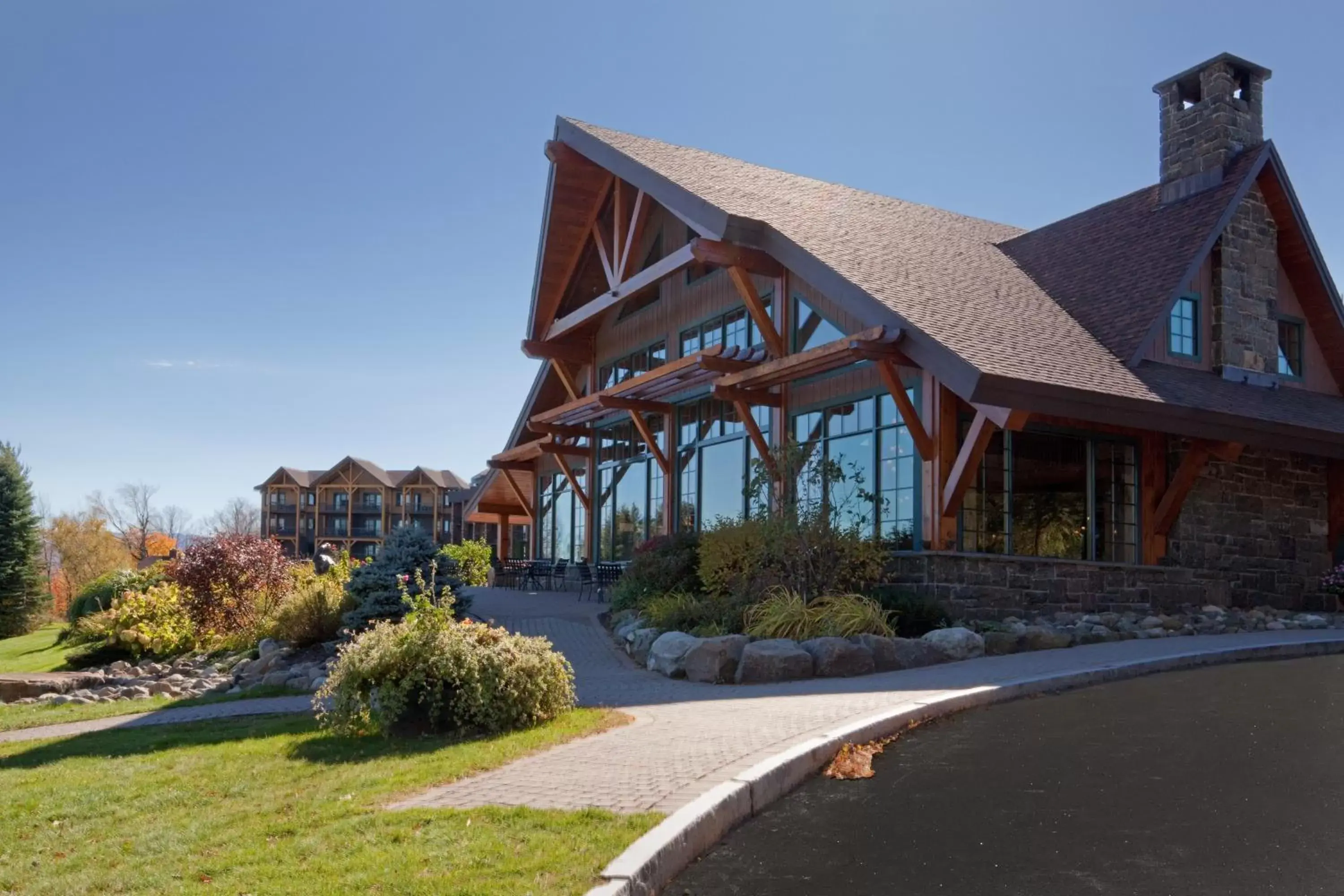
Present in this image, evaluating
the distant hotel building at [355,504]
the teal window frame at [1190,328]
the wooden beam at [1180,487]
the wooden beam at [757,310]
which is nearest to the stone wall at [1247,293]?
the teal window frame at [1190,328]

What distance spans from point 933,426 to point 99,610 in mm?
16739

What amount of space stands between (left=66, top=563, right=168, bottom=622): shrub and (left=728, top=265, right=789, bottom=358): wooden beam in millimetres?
12921

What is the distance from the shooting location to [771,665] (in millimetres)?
10867

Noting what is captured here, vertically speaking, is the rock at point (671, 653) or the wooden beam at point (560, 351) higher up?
the wooden beam at point (560, 351)

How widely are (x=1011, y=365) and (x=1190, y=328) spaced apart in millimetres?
5809

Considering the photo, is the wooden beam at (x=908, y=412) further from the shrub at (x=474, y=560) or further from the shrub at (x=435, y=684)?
the shrub at (x=474, y=560)

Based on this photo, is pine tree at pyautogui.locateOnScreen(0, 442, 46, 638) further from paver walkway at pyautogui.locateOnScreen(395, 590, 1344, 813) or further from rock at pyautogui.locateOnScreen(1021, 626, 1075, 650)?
rock at pyautogui.locateOnScreen(1021, 626, 1075, 650)

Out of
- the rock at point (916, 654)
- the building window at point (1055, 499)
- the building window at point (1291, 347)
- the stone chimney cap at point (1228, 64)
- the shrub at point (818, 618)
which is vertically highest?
the stone chimney cap at point (1228, 64)

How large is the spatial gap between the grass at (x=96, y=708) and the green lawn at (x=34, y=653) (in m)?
5.65

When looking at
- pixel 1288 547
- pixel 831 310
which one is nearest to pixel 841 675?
pixel 831 310

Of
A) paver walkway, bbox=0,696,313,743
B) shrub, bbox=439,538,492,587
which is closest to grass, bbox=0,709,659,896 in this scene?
paver walkway, bbox=0,696,313,743

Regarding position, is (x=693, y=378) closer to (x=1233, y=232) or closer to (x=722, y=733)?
(x=1233, y=232)

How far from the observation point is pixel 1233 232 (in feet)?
58.3

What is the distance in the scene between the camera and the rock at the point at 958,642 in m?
11.7
